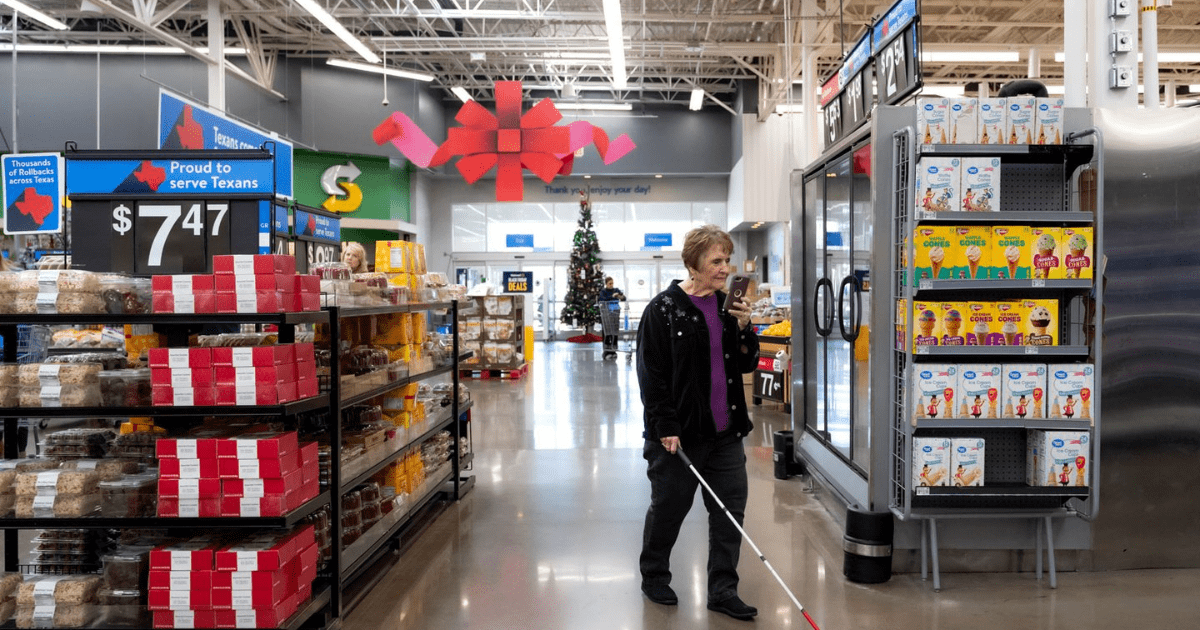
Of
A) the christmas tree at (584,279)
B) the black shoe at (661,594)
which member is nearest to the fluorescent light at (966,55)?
the christmas tree at (584,279)

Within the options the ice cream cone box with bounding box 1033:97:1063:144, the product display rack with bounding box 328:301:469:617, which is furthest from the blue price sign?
the ice cream cone box with bounding box 1033:97:1063:144

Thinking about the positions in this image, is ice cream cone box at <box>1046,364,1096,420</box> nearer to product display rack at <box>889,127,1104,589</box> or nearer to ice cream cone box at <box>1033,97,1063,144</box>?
product display rack at <box>889,127,1104,589</box>

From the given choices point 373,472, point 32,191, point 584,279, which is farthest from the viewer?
point 584,279

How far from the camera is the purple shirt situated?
3326mm

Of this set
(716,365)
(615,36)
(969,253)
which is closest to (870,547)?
(716,365)

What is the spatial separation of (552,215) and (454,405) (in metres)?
17.4

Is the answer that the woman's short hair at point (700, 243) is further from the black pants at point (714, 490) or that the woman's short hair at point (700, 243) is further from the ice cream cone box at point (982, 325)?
the ice cream cone box at point (982, 325)

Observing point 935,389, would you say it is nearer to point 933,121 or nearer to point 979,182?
point 979,182

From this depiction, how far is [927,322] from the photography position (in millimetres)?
3596

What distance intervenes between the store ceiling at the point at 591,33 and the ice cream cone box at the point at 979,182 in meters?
9.36

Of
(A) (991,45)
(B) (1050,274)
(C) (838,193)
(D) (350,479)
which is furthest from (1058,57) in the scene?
(D) (350,479)

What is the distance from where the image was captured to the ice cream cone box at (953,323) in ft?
11.8

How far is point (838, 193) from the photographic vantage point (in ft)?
15.7

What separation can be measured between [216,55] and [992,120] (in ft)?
40.2
